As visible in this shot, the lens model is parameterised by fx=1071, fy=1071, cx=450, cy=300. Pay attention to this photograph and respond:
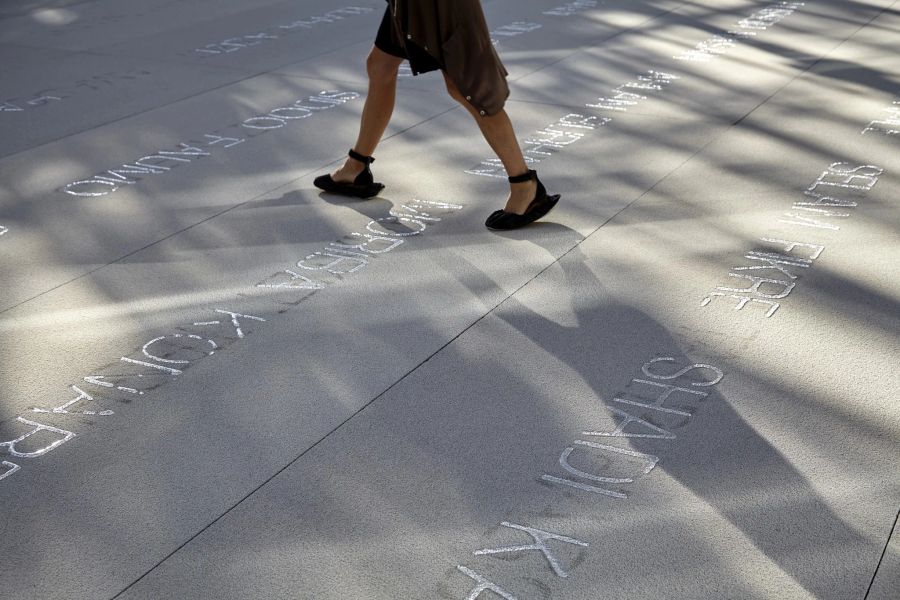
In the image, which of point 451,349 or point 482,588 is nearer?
point 482,588

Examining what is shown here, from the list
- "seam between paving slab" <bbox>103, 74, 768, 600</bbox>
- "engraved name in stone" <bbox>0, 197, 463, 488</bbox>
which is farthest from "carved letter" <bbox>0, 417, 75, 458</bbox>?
"seam between paving slab" <bbox>103, 74, 768, 600</bbox>

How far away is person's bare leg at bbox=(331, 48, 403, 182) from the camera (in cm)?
439

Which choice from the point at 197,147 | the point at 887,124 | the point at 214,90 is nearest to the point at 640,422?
the point at 197,147

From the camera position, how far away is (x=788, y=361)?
10.4 ft

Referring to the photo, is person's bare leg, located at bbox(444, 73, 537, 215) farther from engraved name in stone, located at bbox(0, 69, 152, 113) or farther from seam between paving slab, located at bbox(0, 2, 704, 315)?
engraved name in stone, located at bbox(0, 69, 152, 113)

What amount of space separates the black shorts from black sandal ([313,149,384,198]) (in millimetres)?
480

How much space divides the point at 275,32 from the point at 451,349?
5.23 meters

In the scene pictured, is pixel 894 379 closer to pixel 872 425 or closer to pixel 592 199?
pixel 872 425

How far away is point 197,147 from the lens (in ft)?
17.4

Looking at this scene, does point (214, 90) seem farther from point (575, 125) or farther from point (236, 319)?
point (236, 319)

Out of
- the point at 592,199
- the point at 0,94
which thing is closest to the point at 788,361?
the point at 592,199

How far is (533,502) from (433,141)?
Answer: 308cm

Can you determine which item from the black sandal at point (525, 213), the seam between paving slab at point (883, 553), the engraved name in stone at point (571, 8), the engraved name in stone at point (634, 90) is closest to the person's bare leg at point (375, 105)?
the black sandal at point (525, 213)

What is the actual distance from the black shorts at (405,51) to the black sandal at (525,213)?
1.78ft
